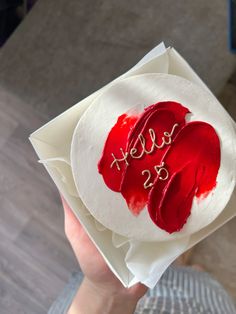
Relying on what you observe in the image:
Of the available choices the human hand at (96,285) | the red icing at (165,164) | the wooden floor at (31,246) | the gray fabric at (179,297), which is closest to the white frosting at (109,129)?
the red icing at (165,164)

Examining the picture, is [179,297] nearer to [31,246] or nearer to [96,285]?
[96,285]

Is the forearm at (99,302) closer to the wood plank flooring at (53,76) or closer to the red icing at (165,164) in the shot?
the red icing at (165,164)

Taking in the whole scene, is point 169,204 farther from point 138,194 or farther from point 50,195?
point 50,195

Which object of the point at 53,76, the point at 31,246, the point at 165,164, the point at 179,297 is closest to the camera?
the point at 165,164

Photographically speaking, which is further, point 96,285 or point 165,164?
point 96,285

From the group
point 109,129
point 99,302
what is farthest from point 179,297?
point 109,129

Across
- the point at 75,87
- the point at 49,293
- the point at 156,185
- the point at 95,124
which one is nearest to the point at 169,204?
the point at 156,185

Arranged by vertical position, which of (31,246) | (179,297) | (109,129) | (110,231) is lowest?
(179,297)

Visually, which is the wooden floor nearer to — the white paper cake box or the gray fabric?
the gray fabric
